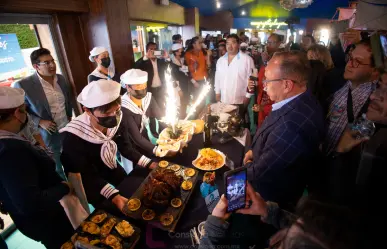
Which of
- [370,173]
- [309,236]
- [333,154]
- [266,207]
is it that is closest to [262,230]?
[266,207]

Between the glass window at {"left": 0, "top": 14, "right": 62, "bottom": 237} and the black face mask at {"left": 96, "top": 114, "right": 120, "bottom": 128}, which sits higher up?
the glass window at {"left": 0, "top": 14, "right": 62, "bottom": 237}

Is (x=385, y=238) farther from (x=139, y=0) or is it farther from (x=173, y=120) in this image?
(x=139, y=0)

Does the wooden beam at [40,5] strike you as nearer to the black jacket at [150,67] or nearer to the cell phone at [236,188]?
the black jacket at [150,67]

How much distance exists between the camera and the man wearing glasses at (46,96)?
3.25 m

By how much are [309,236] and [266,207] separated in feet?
2.92

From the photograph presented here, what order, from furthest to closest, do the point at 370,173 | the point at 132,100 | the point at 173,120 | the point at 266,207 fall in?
1. the point at 132,100
2. the point at 173,120
3. the point at 266,207
4. the point at 370,173

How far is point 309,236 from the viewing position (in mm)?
671

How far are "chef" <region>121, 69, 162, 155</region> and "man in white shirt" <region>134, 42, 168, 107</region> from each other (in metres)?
2.10

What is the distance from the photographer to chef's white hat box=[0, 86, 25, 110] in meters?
1.74

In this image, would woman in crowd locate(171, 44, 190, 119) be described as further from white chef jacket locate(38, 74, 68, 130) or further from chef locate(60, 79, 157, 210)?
chef locate(60, 79, 157, 210)

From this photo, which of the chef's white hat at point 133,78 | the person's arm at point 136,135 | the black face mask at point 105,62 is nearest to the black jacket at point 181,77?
the black face mask at point 105,62

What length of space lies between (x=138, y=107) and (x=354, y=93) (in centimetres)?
300

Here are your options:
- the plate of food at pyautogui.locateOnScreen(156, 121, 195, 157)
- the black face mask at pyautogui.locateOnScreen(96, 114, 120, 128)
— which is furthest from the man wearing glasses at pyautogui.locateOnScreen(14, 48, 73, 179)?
the plate of food at pyautogui.locateOnScreen(156, 121, 195, 157)

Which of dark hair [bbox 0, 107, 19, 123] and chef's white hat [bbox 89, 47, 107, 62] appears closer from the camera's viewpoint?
dark hair [bbox 0, 107, 19, 123]
